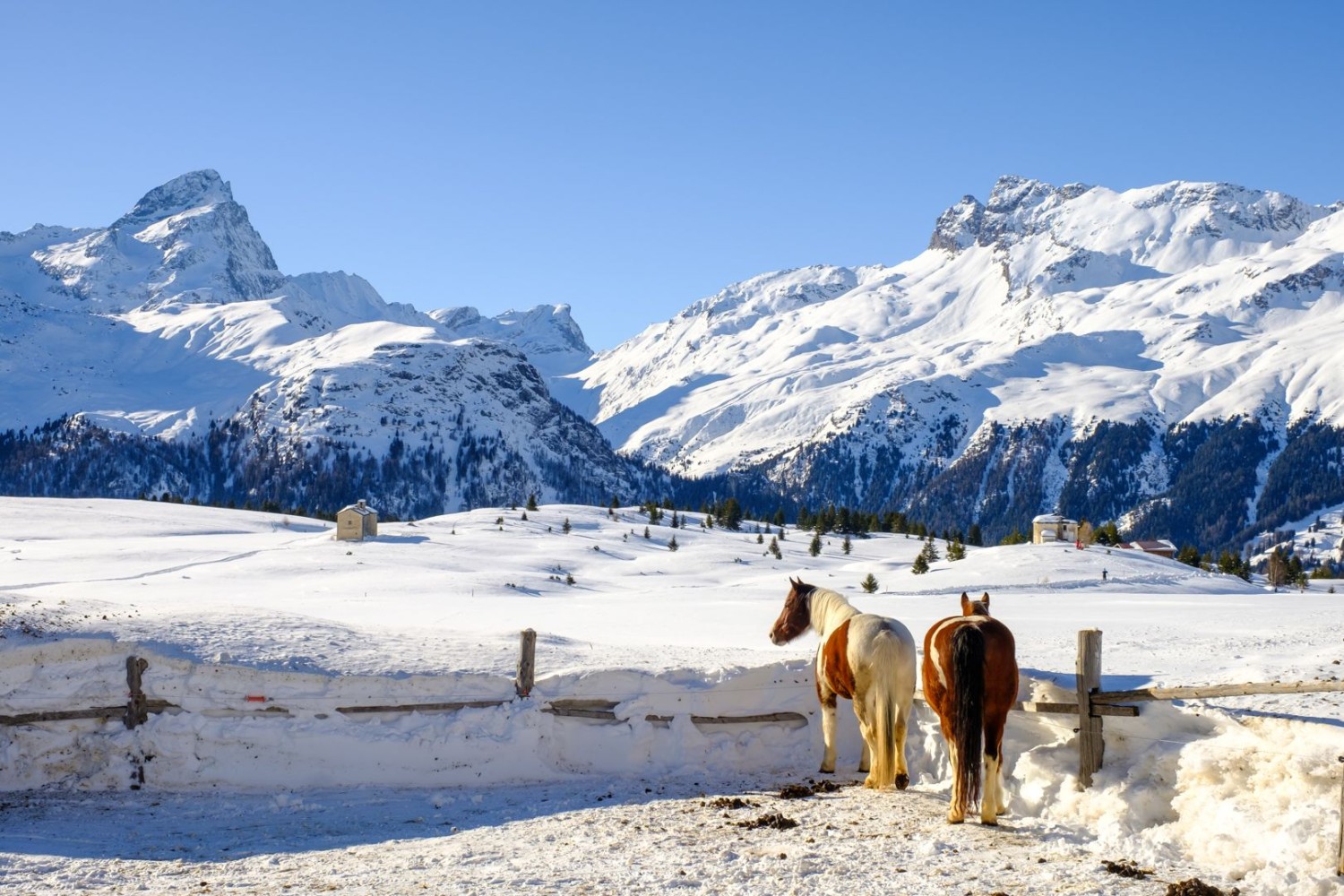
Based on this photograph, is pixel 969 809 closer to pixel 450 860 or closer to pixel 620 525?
pixel 450 860

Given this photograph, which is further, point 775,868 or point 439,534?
point 439,534

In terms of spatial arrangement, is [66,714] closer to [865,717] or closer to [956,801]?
[865,717]

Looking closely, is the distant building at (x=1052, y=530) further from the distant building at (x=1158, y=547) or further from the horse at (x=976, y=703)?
the horse at (x=976, y=703)

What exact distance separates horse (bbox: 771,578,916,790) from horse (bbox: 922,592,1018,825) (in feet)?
Result: 3.49

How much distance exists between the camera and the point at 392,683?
16.1 meters

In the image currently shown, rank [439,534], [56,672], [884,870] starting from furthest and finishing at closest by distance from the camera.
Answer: [439,534], [56,672], [884,870]

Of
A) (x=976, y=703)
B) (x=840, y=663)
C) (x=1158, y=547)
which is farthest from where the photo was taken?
(x=1158, y=547)

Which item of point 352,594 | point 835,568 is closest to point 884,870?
point 352,594

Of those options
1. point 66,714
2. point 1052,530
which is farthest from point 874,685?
point 1052,530

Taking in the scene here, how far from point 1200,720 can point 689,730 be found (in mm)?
6857

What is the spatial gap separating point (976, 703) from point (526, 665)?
6726 millimetres

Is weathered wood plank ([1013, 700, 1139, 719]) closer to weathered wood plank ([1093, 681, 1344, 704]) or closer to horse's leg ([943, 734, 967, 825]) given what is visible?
weathered wood plank ([1093, 681, 1344, 704])

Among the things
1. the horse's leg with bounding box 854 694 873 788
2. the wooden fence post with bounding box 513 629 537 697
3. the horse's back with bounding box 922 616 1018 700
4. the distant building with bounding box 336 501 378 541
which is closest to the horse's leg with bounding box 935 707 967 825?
the horse's back with bounding box 922 616 1018 700

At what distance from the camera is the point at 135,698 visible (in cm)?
1527
